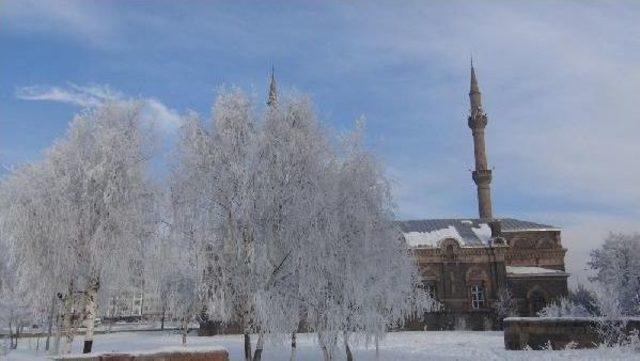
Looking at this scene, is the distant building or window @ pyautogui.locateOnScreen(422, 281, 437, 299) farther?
window @ pyautogui.locateOnScreen(422, 281, 437, 299)

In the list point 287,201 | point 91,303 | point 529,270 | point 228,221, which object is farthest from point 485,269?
point 91,303

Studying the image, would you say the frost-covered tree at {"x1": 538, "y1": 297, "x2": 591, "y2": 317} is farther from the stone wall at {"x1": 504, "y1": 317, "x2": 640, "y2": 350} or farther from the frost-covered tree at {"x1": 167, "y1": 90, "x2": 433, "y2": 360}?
the frost-covered tree at {"x1": 167, "y1": 90, "x2": 433, "y2": 360}

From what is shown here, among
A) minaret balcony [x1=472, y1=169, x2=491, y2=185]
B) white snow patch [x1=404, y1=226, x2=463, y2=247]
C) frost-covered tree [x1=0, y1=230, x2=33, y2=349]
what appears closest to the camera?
frost-covered tree [x1=0, y1=230, x2=33, y2=349]

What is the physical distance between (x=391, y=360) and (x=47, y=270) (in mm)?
12123

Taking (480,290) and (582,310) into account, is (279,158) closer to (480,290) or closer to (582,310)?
(582,310)

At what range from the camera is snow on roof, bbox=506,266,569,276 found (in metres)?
45.5

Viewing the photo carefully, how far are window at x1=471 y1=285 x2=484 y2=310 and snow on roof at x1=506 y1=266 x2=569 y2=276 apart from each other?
3.02 metres

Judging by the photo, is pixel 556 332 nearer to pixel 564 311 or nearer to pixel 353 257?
pixel 353 257

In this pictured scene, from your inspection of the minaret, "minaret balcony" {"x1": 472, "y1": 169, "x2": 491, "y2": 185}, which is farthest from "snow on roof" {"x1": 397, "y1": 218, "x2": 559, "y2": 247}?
"minaret balcony" {"x1": 472, "y1": 169, "x2": 491, "y2": 185}

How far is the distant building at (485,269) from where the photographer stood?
44594mm

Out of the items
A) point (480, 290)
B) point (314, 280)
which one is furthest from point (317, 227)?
point (480, 290)

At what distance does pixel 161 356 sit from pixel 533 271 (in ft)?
135

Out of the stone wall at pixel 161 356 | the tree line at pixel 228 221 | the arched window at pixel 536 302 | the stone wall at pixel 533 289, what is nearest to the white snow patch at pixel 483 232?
the stone wall at pixel 533 289

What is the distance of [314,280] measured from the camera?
15586 millimetres
